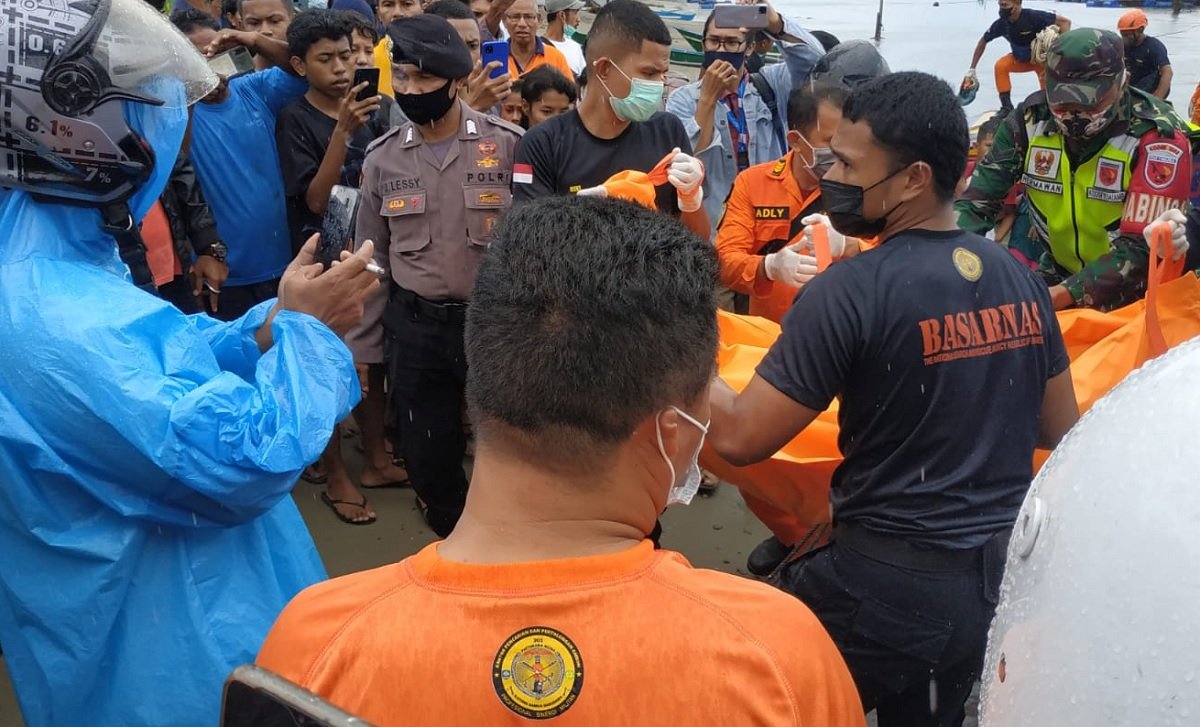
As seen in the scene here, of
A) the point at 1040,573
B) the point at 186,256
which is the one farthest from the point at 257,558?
the point at 186,256

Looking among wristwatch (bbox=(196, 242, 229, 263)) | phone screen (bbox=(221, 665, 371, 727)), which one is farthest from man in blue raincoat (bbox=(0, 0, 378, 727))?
wristwatch (bbox=(196, 242, 229, 263))

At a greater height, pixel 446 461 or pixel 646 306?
pixel 646 306

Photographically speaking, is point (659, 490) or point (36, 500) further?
point (36, 500)

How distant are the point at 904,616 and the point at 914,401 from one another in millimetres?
472

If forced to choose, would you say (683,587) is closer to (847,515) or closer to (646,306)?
(646,306)

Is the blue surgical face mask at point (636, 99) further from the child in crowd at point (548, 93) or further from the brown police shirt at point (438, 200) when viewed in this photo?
the child in crowd at point (548, 93)

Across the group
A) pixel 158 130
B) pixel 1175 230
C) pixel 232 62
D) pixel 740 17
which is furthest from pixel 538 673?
pixel 740 17

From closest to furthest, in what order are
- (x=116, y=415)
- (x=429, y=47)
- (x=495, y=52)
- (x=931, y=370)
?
(x=116, y=415), (x=931, y=370), (x=429, y=47), (x=495, y=52)

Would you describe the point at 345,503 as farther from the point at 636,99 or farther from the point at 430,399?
the point at 636,99

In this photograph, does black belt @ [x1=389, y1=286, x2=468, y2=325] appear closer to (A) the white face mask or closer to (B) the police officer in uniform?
(B) the police officer in uniform

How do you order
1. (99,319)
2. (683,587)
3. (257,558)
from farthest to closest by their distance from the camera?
(257,558) < (99,319) < (683,587)

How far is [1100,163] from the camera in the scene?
3646mm

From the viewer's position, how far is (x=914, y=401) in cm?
198

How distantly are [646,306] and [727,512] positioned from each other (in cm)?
325
